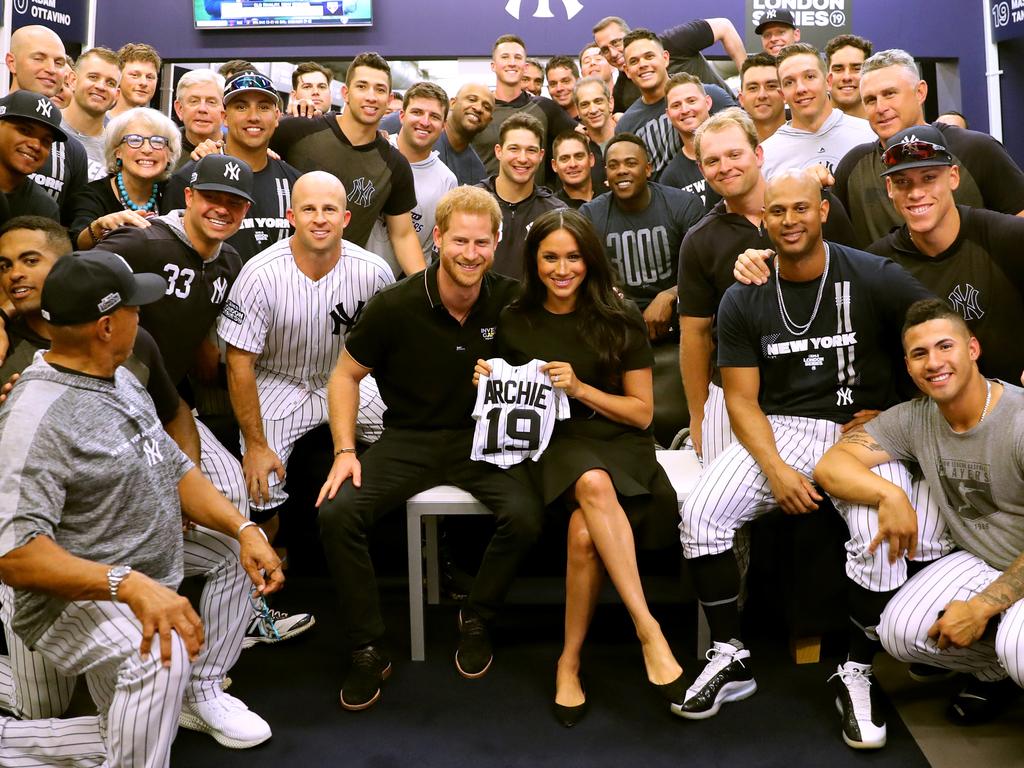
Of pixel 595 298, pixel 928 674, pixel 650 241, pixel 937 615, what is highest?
pixel 650 241

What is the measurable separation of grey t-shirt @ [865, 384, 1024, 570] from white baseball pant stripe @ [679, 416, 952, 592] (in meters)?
0.09

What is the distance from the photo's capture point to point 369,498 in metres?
3.65

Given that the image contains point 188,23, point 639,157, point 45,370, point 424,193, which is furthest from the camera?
point 188,23

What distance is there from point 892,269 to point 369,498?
1954mm

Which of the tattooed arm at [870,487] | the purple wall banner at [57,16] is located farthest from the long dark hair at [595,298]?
the purple wall banner at [57,16]

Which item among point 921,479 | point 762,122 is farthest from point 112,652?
point 762,122

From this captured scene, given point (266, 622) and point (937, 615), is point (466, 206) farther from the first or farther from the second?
point (937, 615)

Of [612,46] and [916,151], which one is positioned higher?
[612,46]

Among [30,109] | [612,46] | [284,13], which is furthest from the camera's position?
[284,13]

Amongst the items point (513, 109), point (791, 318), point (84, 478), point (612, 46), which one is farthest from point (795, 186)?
point (612, 46)

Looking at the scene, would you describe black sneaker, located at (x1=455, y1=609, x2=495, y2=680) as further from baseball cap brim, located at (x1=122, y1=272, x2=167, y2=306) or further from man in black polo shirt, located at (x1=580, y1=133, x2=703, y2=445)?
baseball cap brim, located at (x1=122, y1=272, x2=167, y2=306)

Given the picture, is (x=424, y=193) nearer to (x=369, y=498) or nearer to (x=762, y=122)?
(x=762, y=122)

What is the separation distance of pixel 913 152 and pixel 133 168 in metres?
3.00

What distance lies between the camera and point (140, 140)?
14.0ft
